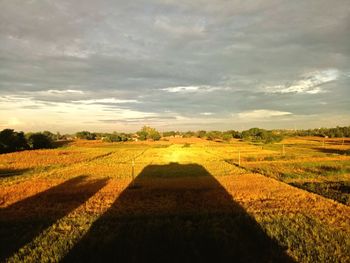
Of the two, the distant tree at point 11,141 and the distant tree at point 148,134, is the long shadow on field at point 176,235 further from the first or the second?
the distant tree at point 148,134

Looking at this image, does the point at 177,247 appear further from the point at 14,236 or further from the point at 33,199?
the point at 33,199

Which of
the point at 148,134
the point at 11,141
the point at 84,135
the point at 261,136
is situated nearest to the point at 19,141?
the point at 11,141

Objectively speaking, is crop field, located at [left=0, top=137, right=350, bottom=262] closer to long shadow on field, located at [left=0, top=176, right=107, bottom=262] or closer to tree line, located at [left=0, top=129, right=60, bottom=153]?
long shadow on field, located at [left=0, top=176, right=107, bottom=262]

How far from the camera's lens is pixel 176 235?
8906mm

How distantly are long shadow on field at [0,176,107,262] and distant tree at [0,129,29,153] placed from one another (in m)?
52.1

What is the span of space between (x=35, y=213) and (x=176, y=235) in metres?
6.23

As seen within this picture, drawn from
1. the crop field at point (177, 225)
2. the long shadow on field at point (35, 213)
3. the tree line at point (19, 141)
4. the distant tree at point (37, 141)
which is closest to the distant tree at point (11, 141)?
the tree line at point (19, 141)

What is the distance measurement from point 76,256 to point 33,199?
8.61 metres

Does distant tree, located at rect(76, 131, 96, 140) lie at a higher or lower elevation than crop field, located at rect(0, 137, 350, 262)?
higher

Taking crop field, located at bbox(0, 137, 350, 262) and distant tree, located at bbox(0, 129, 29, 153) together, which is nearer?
crop field, located at bbox(0, 137, 350, 262)

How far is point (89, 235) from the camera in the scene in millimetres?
8977

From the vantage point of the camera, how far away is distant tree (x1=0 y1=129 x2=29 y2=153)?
62750mm

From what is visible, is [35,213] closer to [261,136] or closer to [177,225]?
[177,225]

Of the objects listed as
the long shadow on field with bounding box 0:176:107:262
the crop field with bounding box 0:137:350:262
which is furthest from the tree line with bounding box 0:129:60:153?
the crop field with bounding box 0:137:350:262
